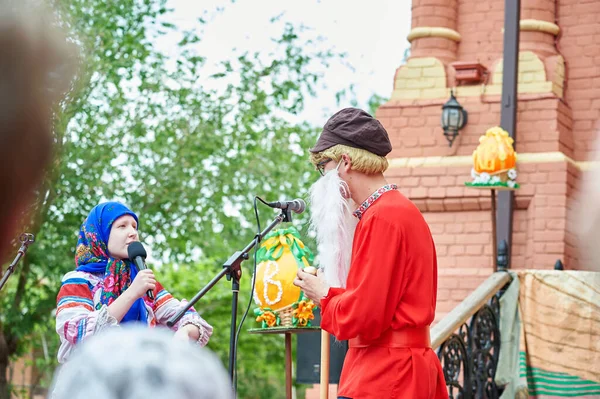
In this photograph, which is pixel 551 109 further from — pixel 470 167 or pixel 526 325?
pixel 526 325

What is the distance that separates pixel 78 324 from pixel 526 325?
13.2 feet

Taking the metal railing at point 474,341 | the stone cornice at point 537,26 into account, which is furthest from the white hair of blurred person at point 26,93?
the stone cornice at point 537,26

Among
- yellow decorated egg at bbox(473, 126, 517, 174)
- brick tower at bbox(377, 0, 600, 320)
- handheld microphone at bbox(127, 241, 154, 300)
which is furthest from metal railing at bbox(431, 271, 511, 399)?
handheld microphone at bbox(127, 241, 154, 300)

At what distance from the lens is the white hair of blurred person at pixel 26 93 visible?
0.66 meters

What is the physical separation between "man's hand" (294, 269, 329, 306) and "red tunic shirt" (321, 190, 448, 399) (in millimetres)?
34

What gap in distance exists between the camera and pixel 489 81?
26.2 ft

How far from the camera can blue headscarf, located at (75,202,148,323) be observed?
11.8ft

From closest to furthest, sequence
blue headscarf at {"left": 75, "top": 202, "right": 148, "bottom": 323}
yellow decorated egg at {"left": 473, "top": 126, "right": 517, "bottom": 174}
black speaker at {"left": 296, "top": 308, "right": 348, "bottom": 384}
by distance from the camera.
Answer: blue headscarf at {"left": 75, "top": 202, "right": 148, "bottom": 323}
black speaker at {"left": 296, "top": 308, "right": 348, "bottom": 384}
yellow decorated egg at {"left": 473, "top": 126, "right": 517, "bottom": 174}

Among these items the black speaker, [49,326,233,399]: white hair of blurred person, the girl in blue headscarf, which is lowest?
the black speaker

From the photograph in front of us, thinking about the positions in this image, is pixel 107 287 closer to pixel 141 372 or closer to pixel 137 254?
pixel 137 254

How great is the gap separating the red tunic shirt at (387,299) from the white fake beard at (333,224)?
185 millimetres

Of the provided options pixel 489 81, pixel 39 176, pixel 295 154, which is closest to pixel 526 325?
pixel 489 81

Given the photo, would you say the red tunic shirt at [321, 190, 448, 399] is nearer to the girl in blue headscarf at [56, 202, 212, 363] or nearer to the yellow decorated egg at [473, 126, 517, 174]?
the girl in blue headscarf at [56, 202, 212, 363]

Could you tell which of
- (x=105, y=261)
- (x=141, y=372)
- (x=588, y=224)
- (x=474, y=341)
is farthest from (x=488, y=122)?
(x=141, y=372)
